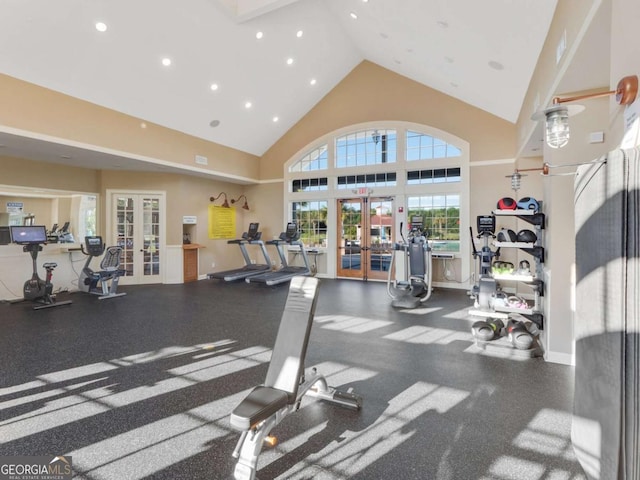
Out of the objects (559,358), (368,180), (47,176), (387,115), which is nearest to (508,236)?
(559,358)

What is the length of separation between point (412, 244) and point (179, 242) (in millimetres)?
5946

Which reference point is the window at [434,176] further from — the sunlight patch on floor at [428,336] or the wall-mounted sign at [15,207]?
the wall-mounted sign at [15,207]

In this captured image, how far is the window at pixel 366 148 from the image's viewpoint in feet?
29.1

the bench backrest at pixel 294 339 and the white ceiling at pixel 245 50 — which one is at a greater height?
the white ceiling at pixel 245 50

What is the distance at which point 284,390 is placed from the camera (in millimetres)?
2293

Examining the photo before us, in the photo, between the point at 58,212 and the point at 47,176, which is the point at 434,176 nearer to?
the point at 47,176

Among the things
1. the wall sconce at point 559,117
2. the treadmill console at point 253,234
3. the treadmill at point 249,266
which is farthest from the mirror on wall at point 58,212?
the wall sconce at point 559,117

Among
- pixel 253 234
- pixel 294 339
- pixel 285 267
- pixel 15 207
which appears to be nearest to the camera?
pixel 294 339

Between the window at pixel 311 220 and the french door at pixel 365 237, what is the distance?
0.51 m

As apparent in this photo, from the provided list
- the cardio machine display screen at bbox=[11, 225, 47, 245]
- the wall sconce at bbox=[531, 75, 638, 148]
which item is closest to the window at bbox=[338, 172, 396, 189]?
the cardio machine display screen at bbox=[11, 225, 47, 245]

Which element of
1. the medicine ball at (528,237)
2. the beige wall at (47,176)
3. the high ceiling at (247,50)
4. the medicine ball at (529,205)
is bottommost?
the medicine ball at (528,237)

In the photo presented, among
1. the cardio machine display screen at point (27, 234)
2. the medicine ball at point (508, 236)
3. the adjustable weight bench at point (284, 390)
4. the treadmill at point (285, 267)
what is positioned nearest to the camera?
the adjustable weight bench at point (284, 390)

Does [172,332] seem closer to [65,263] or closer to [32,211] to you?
[65,263]

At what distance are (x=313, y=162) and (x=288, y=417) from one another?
8183 mm
